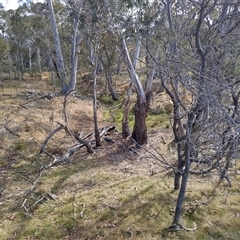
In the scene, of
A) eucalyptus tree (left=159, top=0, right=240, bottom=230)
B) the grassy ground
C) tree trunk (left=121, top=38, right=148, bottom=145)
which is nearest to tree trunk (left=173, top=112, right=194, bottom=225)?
eucalyptus tree (left=159, top=0, right=240, bottom=230)

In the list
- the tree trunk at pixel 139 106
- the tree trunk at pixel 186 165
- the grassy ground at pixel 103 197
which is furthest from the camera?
the tree trunk at pixel 139 106

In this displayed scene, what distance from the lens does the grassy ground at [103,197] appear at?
422 cm

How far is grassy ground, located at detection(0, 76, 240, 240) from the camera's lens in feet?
13.8

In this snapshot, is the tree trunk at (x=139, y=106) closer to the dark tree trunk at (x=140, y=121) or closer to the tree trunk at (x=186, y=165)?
the dark tree trunk at (x=140, y=121)

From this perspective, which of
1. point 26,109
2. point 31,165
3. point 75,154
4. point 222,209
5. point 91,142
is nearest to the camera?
point 222,209

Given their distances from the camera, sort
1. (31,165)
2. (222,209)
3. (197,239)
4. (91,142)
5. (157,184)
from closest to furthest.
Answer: (197,239), (222,209), (157,184), (31,165), (91,142)

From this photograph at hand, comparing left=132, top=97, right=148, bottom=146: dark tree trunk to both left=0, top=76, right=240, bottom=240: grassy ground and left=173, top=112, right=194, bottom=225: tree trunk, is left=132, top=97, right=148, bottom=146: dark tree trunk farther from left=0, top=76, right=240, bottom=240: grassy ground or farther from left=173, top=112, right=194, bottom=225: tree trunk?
left=173, top=112, right=194, bottom=225: tree trunk

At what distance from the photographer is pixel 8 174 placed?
6.33 metres

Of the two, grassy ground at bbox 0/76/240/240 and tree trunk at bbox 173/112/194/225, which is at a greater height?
tree trunk at bbox 173/112/194/225

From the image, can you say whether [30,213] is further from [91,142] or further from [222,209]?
[91,142]

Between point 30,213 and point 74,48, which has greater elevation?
point 74,48

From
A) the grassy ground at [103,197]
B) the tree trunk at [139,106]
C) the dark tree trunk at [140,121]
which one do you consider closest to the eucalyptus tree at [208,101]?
the grassy ground at [103,197]

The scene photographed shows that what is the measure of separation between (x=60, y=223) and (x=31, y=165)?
2.75 metres

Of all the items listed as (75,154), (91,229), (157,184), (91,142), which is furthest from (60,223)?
(91,142)
